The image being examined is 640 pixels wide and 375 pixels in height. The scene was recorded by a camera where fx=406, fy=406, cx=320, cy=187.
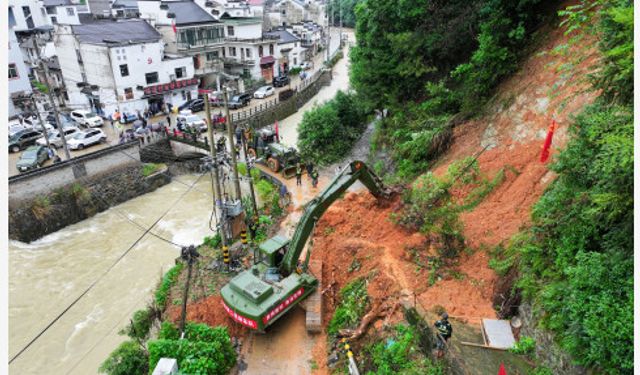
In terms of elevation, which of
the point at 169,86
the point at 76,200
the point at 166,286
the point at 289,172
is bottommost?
the point at 76,200

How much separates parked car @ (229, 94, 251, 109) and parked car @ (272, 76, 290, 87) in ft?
30.9

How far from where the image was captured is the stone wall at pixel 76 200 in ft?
84.7

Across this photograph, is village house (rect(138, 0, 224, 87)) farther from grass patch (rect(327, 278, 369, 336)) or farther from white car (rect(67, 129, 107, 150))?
grass patch (rect(327, 278, 369, 336))

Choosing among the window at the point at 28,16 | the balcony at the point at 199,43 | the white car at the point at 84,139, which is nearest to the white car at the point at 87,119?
the white car at the point at 84,139

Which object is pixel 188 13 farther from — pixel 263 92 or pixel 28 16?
pixel 28 16

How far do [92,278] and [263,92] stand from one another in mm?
32170

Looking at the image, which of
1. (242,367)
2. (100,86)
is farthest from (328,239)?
(100,86)

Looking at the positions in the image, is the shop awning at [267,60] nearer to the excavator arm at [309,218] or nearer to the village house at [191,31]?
the village house at [191,31]

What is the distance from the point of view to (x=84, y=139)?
3306 centimetres

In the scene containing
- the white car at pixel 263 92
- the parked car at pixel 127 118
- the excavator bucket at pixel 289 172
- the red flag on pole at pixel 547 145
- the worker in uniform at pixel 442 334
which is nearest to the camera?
the worker in uniform at pixel 442 334

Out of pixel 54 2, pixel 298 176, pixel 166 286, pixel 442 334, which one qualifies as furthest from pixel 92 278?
pixel 54 2

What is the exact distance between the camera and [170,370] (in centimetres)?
1155

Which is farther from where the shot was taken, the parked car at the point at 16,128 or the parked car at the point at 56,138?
the parked car at the point at 16,128

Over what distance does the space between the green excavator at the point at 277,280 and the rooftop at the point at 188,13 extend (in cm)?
3960
